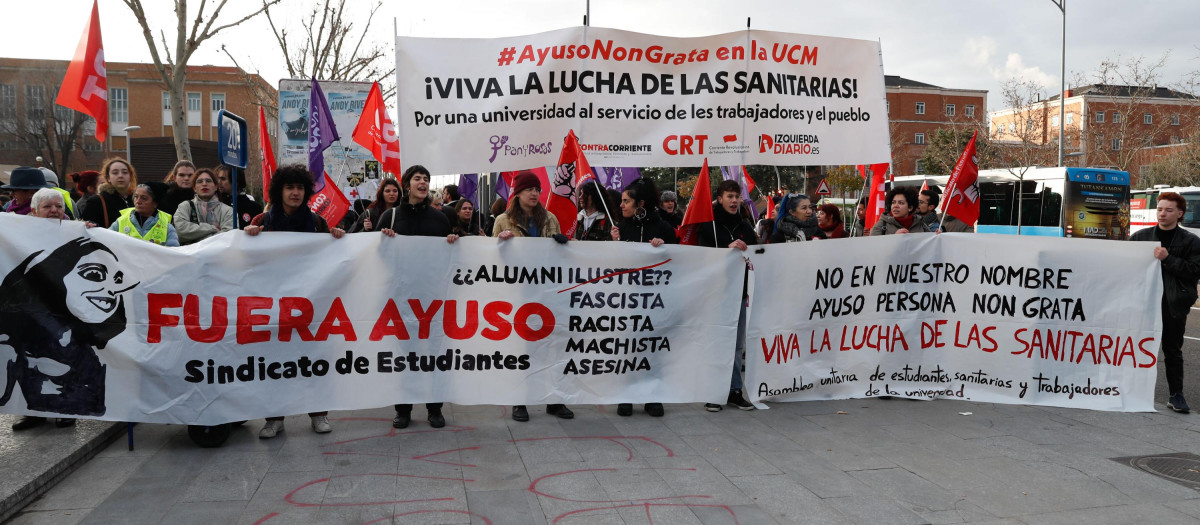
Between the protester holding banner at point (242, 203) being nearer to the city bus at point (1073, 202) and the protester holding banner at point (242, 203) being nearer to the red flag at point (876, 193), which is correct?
the red flag at point (876, 193)

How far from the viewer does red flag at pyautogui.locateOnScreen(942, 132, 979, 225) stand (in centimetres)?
674

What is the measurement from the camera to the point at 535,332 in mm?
5816

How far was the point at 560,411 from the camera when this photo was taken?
611cm

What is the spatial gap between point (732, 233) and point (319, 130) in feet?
17.9

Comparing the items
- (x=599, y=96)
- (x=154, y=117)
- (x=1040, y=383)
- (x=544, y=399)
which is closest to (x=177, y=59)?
(x=599, y=96)

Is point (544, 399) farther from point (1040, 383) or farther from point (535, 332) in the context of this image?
point (1040, 383)

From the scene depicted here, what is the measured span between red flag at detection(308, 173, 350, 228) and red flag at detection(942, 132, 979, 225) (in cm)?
581

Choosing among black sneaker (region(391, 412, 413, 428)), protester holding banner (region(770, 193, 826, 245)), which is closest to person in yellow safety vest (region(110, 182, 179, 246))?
black sneaker (region(391, 412, 413, 428))

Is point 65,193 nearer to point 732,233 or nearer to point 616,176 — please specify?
point 732,233

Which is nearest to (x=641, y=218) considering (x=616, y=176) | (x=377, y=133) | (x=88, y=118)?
Answer: (x=377, y=133)

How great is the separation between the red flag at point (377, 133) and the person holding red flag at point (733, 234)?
353cm

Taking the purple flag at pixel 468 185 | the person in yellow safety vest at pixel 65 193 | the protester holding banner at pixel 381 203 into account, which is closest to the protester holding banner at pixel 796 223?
the protester holding banner at pixel 381 203

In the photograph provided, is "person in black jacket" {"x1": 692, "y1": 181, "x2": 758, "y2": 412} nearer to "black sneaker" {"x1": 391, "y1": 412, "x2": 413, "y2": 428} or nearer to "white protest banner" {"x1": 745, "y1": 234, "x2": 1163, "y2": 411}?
"white protest banner" {"x1": 745, "y1": 234, "x2": 1163, "y2": 411}

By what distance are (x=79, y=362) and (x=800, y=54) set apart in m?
5.62
